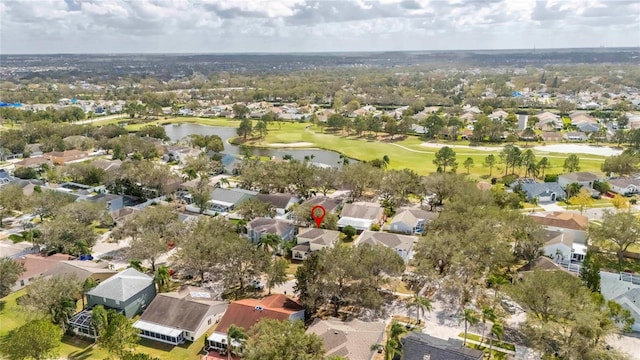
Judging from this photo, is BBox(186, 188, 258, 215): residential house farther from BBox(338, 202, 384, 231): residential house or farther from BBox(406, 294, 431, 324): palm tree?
BBox(406, 294, 431, 324): palm tree

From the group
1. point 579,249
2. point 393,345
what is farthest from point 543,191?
point 393,345

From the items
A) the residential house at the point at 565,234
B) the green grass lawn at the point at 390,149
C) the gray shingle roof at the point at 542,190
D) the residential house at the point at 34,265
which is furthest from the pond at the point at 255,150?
the residential house at the point at 34,265

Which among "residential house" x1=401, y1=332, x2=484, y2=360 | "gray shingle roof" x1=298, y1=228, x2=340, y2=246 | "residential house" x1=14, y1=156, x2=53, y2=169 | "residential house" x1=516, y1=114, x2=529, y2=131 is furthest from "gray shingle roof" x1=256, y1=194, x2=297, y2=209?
"residential house" x1=516, y1=114, x2=529, y2=131

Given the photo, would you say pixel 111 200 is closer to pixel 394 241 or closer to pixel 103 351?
pixel 103 351

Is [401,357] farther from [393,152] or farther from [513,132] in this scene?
[513,132]

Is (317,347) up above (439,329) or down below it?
above

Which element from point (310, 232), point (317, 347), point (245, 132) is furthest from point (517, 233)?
point (245, 132)
